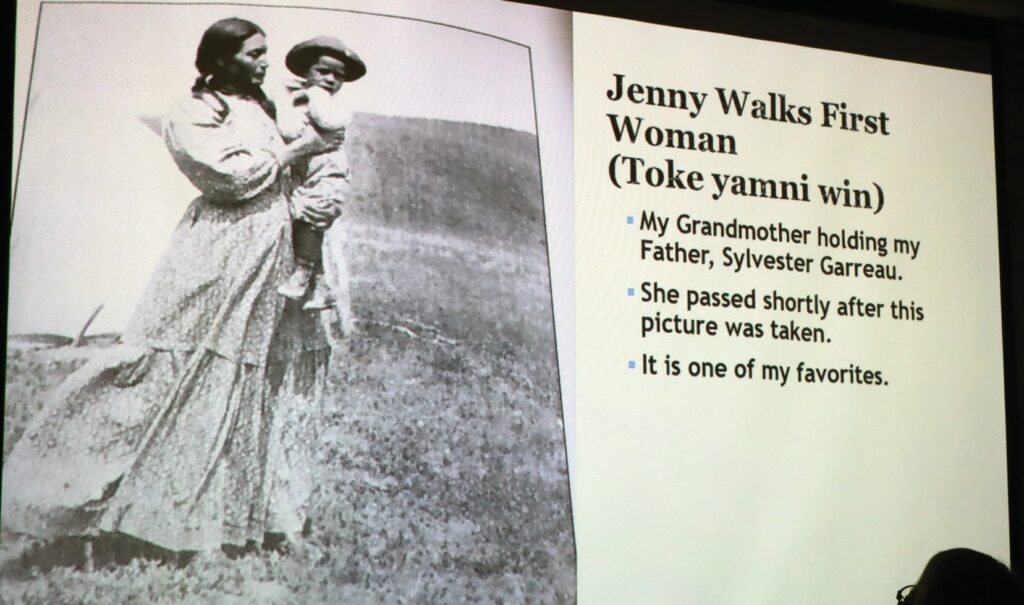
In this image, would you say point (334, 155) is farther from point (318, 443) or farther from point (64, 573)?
point (64, 573)

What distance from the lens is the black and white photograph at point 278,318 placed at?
214 cm

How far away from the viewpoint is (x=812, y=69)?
2.75m

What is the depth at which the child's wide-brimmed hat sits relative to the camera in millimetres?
2361

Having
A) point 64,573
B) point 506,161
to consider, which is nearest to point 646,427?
point 506,161

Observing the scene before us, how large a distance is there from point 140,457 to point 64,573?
23 centimetres

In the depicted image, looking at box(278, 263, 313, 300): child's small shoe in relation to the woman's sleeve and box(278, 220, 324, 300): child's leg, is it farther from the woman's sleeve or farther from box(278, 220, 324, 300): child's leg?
the woman's sleeve

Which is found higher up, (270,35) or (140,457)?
(270,35)

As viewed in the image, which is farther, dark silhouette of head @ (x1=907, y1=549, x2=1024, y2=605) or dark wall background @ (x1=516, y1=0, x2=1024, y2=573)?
dark wall background @ (x1=516, y1=0, x2=1024, y2=573)

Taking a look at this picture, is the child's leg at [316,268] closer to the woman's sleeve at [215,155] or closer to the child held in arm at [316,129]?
the child held in arm at [316,129]

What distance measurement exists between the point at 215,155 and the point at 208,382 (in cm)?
42

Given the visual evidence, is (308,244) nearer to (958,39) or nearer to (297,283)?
(297,283)

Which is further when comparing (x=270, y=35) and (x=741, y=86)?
(x=741, y=86)

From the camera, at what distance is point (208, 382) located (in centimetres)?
221

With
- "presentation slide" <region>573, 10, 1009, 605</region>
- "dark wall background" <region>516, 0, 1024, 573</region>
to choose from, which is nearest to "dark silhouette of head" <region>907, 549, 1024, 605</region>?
"presentation slide" <region>573, 10, 1009, 605</region>
